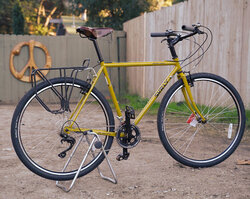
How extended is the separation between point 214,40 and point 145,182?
357 cm

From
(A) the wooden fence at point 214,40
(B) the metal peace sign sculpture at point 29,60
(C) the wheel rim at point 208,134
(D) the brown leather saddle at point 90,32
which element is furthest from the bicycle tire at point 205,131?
(B) the metal peace sign sculpture at point 29,60

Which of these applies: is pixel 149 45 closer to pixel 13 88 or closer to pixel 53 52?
pixel 53 52

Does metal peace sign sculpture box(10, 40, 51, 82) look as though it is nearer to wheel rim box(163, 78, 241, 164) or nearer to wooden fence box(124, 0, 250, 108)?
wooden fence box(124, 0, 250, 108)

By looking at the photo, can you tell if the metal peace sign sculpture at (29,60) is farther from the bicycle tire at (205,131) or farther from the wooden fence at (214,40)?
the bicycle tire at (205,131)

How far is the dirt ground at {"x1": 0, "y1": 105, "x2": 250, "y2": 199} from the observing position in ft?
9.34

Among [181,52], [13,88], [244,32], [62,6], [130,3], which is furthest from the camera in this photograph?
[62,6]

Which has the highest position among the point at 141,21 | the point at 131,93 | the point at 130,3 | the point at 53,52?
the point at 130,3

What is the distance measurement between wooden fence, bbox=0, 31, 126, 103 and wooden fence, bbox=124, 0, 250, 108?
1.23 m

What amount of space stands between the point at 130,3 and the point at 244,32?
7996 millimetres

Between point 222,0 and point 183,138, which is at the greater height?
point 222,0

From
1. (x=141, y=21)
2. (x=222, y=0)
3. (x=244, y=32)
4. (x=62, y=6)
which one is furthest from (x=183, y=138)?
(x=62, y=6)

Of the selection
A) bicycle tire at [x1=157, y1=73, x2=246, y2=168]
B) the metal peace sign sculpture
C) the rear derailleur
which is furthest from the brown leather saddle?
the metal peace sign sculpture

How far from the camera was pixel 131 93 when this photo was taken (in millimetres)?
9312

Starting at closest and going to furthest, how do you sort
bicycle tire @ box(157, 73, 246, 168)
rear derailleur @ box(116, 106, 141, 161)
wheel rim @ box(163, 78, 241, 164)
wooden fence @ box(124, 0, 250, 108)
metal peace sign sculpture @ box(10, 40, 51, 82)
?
1. rear derailleur @ box(116, 106, 141, 161)
2. bicycle tire @ box(157, 73, 246, 168)
3. wheel rim @ box(163, 78, 241, 164)
4. wooden fence @ box(124, 0, 250, 108)
5. metal peace sign sculpture @ box(10, 40, 51, 82)
